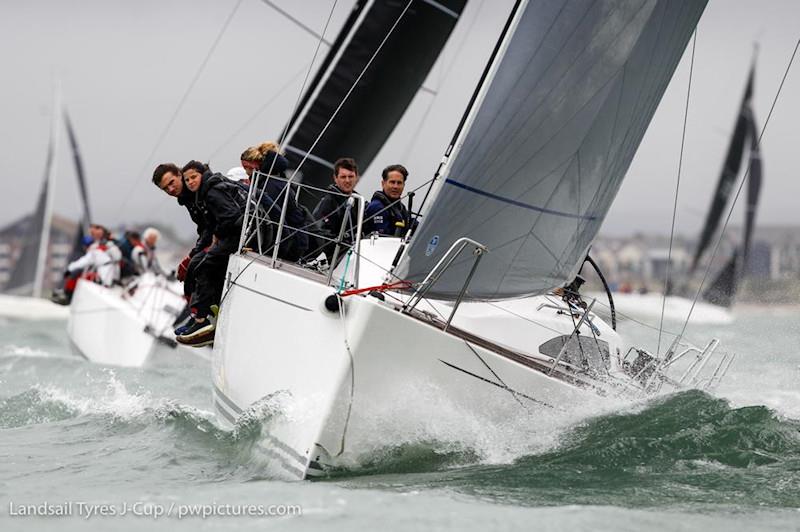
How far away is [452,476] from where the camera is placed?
4.61 meters

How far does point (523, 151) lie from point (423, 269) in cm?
71

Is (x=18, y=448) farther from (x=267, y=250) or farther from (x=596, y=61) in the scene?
(x=596, y=61)

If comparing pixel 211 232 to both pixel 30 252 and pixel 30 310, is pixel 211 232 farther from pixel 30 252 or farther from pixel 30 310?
pixel 30 252

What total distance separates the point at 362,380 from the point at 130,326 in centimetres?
757

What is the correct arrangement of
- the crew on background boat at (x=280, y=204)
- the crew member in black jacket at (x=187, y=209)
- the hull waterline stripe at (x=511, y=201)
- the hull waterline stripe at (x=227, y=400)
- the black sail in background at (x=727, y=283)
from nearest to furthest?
the hull waterline stripe at (x=511, y=201)
the hull waterline stripe at (x=227, y=400)
the crew member in black jacket at (x=187, y=209)
the crew on background boat at (x=280, y=204)
the black sail in background at (x=727, y=283)

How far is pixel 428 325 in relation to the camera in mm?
4645

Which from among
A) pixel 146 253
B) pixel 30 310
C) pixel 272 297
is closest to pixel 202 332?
pixel 272 297

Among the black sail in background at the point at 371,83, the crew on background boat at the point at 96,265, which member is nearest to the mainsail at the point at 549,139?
the black sail in background at the point at 371,83

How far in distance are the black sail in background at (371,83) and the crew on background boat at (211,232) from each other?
3.31m

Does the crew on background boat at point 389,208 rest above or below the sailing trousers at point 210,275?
above

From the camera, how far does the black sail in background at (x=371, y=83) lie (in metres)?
9.52

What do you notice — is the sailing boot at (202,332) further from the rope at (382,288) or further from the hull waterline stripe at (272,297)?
the rope at (382,288)

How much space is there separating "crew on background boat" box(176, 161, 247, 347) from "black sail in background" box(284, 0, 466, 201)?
331 cm

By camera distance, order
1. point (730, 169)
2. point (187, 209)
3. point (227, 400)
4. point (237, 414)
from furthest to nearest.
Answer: point (730, 169), point (187, 209), point (227, 400), point (237, 414)
